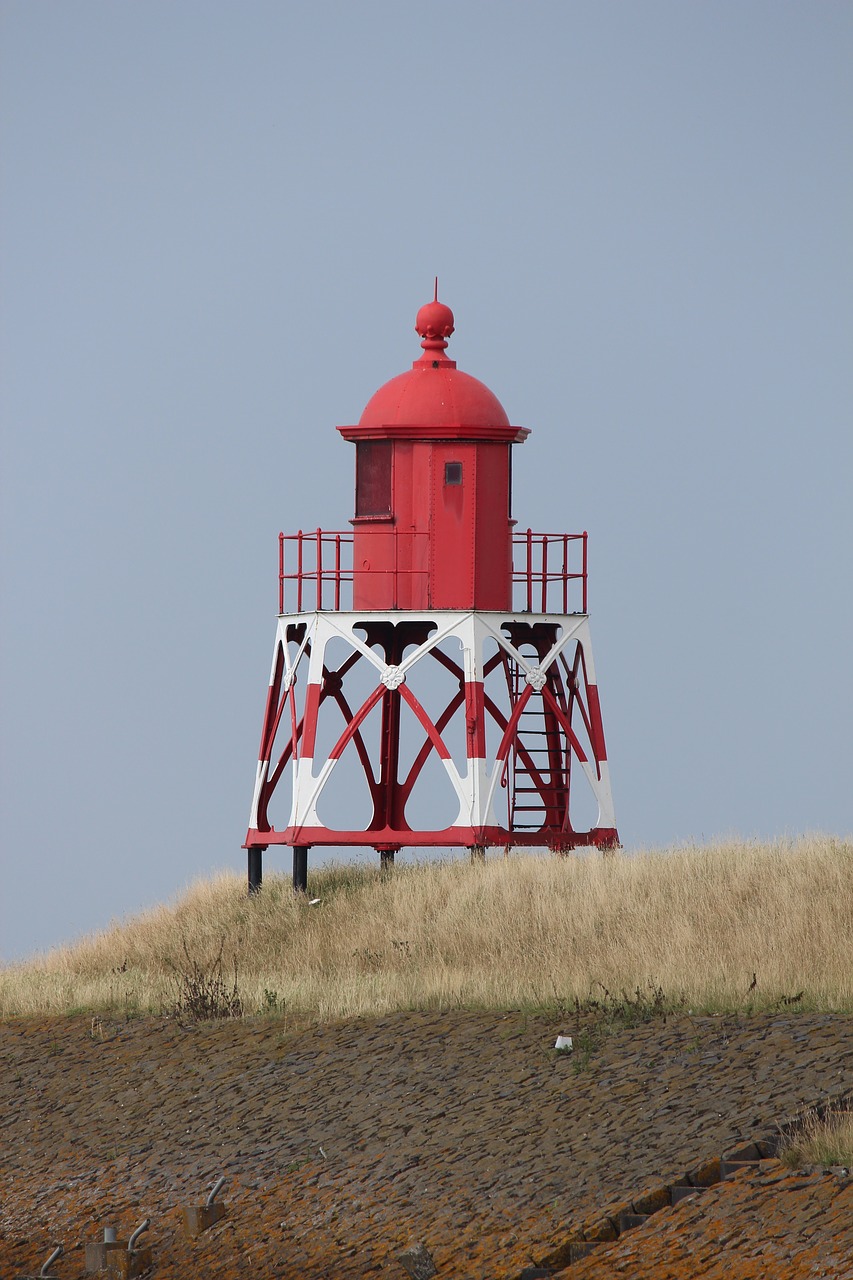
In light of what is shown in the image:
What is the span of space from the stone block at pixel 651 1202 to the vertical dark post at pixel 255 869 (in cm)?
1766

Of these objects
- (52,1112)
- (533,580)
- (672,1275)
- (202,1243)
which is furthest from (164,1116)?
(533,580)

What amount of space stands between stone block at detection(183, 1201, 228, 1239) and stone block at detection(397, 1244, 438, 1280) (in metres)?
2.70

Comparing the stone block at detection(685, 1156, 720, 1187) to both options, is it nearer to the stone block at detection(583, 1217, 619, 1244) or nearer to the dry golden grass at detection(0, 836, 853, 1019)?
the stone block at detection(583, 1217, 619, 1244)

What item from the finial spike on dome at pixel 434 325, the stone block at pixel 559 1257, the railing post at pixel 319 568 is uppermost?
the finial spike on dome at pixel 434 325

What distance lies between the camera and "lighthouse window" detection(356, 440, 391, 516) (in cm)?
3150

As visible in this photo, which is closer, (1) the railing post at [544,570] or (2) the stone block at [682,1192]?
(2) the stone block at [682,1192]

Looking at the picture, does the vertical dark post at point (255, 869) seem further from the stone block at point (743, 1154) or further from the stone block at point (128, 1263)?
the stone block at point (743, 1154)

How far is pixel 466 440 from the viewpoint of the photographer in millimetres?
31375

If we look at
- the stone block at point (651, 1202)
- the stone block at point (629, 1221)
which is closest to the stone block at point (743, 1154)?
the stone block at point (651, 1202)

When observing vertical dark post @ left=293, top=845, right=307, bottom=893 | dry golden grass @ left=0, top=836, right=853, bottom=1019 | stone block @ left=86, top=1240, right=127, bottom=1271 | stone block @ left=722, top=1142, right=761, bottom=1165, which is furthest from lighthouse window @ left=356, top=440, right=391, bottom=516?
stone block @ left=722, top=1142, right=761, bottom=1165

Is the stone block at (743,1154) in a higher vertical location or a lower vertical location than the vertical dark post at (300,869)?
lower

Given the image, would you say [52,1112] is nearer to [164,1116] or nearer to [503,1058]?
[164,1116]

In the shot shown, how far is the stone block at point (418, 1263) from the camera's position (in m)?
15.6

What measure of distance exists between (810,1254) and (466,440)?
61.6 ft
